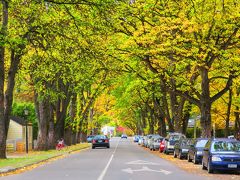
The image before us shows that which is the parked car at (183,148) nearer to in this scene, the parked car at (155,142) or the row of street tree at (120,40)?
the row of street tree at (120,40)

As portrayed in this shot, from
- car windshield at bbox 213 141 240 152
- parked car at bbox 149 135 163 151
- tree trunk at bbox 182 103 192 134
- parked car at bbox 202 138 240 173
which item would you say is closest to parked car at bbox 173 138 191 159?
car windshield at bbox 213 141 240 152

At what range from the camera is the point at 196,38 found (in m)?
29.6

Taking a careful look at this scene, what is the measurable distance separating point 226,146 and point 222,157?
1.16m

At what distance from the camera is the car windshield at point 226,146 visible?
22672 mm

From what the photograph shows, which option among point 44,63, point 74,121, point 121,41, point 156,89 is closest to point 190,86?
point 121,41

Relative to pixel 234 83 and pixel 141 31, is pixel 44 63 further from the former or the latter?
pixel 234 83

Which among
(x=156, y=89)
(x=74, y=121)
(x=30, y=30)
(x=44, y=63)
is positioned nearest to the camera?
(x=30, y=30)

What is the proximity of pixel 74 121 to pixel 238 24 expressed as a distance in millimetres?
36539

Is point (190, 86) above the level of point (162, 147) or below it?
above

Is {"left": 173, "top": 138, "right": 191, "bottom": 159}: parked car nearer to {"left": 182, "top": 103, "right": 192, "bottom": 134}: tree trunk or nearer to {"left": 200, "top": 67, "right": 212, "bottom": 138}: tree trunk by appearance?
{"left": 200, "top": 67, "right": 212, "bottom": 138}: tree trunk

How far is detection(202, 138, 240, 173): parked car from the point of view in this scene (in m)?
21.8

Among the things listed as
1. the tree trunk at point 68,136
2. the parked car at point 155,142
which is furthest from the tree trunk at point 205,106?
the tree trunk at point 68,136

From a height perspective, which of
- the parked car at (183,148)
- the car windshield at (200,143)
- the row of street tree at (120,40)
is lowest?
the parked car at (183,148)

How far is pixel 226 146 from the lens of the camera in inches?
903
